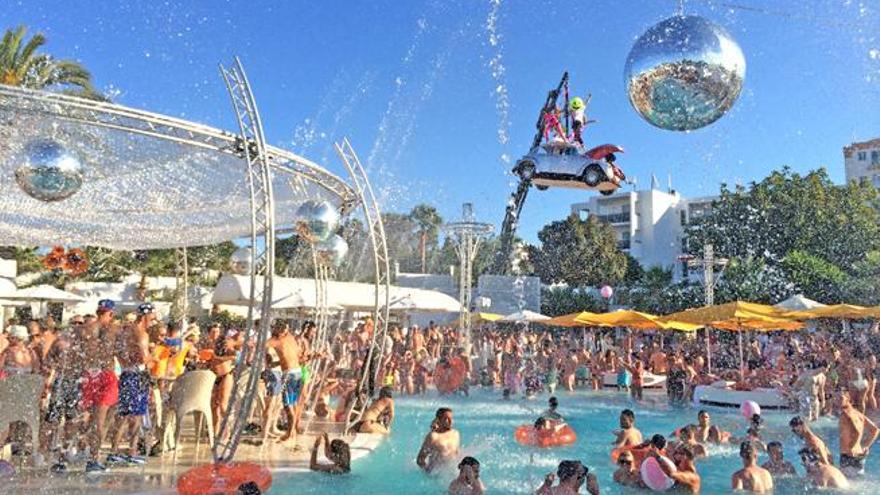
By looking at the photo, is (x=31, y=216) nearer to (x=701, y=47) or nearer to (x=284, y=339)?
(x=284, y=339)

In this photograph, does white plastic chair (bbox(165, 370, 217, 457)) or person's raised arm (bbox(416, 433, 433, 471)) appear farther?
person's raised arm (bbox(416, 433, 433, 471))

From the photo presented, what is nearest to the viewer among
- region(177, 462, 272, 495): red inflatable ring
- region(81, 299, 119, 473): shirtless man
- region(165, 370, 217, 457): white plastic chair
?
region(177, 462, 272, 495): red inflatable ring

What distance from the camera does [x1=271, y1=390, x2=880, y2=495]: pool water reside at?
27.5 ft

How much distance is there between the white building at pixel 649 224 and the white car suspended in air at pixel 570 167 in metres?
58.0

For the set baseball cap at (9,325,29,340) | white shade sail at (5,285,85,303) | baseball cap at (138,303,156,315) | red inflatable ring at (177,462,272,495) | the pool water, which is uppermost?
white shade sail at (5,285,85,303)

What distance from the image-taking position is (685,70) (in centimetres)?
496

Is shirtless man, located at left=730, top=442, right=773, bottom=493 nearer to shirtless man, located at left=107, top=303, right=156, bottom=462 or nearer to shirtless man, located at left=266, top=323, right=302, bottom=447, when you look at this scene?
shirtless man, located at left=266, top=323, right=302, bottom=447

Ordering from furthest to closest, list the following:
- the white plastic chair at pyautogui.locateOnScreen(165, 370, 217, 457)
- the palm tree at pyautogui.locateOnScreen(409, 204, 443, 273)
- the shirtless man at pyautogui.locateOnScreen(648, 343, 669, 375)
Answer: the palm tree at pyautogui.locateOnScreen(409, 204, 443, 273) < the shirtless man at pyautogui.locateOnScreen(648, 343, 669, 375) < the white plastic chair at pyautogui.locateOnScreen(165, 370, 217, 457)

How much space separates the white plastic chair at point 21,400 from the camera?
7172mm

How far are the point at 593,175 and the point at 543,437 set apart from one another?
4197 millimetres

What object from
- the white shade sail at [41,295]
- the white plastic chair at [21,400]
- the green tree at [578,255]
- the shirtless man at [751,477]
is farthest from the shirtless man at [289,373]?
the green tree at [578,255]

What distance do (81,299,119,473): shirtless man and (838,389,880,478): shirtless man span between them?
8.97 meters

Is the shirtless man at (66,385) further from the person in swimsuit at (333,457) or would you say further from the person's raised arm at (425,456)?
the person's raised arm at (425,456)

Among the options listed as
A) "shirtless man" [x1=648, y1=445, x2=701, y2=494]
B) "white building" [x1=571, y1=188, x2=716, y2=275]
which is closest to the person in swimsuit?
"shirtless man" [x1=648, y1=445, x2=701, y2=494]
